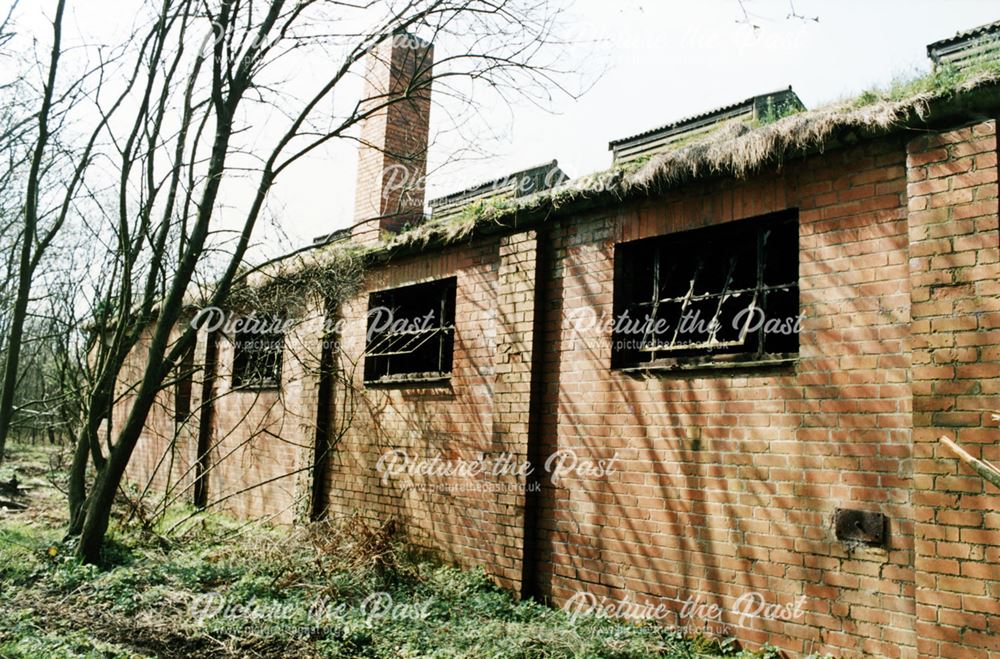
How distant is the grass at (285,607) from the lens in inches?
191

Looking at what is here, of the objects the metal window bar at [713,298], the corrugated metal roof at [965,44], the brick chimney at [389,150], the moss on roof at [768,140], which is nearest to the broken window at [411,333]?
the moss on roof at [768,140]

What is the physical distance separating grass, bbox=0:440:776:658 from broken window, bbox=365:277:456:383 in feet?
6.17

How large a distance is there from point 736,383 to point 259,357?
270 inches

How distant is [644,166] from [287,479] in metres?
6.49

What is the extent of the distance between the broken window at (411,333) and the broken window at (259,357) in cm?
159

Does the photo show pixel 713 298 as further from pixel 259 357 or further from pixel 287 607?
pixel 259 357

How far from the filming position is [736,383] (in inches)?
199

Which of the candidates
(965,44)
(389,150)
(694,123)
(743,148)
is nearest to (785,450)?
(743,148)

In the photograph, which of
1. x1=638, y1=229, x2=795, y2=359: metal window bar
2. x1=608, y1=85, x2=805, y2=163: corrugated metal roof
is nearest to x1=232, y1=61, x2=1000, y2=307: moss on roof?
x1=638, y1=229, x2=795, y2=359: metal window bar

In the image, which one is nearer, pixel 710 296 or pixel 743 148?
pixel 743 148

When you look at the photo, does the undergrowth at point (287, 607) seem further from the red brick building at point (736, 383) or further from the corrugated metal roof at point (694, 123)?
the corrugated metal roof at point (694, 123)

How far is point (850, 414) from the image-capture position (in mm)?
4484

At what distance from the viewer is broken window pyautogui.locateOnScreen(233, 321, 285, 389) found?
9438mm

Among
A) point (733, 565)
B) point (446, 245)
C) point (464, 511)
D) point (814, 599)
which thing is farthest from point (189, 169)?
point (814, 599)
